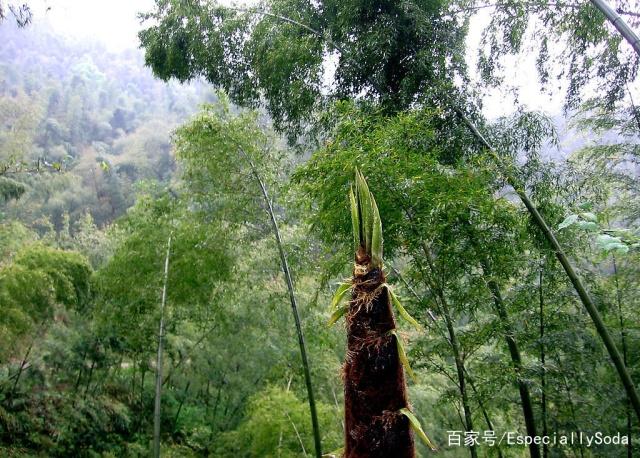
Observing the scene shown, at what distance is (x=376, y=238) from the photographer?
1094mm

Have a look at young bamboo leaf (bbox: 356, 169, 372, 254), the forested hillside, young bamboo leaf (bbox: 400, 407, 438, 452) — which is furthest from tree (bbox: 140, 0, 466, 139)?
young bamboo leaf (bbox: 400, 407, 438, 452)

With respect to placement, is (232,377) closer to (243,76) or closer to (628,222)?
(243,76)

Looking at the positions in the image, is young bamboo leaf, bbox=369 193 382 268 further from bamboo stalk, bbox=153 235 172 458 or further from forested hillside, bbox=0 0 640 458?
bamboo stalk, bbox=153 235 172 458

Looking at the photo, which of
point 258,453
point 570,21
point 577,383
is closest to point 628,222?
point 577,383

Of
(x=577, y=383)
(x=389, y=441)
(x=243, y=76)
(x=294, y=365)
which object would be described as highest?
(x=243, y=76)

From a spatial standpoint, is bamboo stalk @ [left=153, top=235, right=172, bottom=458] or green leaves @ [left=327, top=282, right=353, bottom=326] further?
bamboo stalk @ [left=153, top=235, right=172, bottom=458]

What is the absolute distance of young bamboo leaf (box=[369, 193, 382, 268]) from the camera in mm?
1088

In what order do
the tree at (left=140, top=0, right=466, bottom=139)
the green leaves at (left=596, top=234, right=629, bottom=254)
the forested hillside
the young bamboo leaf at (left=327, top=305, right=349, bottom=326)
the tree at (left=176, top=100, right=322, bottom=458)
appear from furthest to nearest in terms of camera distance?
the tree at (left=176, top=100, right=322, bottom=458) < the tree at (left=140, top=0, right=466, bottom=139) < the forested hillside < the young bamboo leaf at (left=327, top=305, right=349, bottom=326) < the green leaves at (left=596, top=234, right=629, bottom=254)

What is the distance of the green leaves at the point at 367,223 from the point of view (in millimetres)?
1093

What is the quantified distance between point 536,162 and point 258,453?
464cm

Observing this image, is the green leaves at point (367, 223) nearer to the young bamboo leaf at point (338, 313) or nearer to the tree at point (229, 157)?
the young bamboo leaf at point (338, 313)

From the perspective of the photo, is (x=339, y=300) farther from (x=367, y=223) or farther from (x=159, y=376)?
(x=159, y=376)

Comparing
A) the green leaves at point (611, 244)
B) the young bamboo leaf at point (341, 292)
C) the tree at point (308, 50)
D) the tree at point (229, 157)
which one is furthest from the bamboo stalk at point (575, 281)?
the tree at point (229, 157)

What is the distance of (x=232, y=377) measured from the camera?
7180mm
